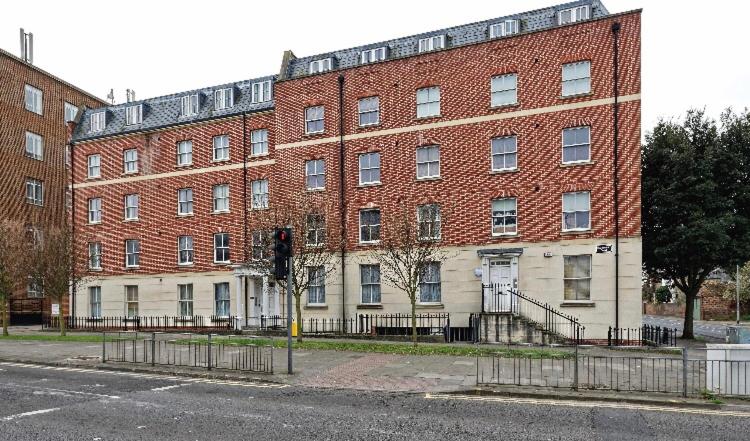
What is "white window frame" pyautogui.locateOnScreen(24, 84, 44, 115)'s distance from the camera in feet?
126

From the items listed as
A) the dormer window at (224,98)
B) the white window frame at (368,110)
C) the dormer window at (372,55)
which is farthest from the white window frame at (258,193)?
the dormer window at (372,55)

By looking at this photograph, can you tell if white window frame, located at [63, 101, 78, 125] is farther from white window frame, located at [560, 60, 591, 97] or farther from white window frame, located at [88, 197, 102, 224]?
white window frame, located at [560, 60, 591, 97]

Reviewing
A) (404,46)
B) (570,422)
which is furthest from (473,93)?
(570,422)

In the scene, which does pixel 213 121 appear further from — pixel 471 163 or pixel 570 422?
pixel 570 422

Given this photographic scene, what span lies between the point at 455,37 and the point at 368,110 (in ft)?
18.6

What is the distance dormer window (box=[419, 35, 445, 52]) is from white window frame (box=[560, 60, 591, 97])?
6206 mm

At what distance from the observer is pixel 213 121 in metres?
31.4

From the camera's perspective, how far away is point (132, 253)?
33344 millimetres

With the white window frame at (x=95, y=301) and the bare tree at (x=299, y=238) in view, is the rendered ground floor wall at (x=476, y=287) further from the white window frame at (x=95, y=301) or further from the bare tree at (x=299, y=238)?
the white window frame at (x=95, y=301)

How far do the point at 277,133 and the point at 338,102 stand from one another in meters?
3.74

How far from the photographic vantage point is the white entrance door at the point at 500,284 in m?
23.6

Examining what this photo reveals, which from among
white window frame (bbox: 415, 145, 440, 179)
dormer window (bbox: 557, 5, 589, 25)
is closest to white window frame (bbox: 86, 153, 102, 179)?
white window frame (bbox: 415, 145, 440, 179)

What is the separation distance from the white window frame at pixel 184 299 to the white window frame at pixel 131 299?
315 cm

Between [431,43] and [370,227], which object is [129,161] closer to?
[370,227]
